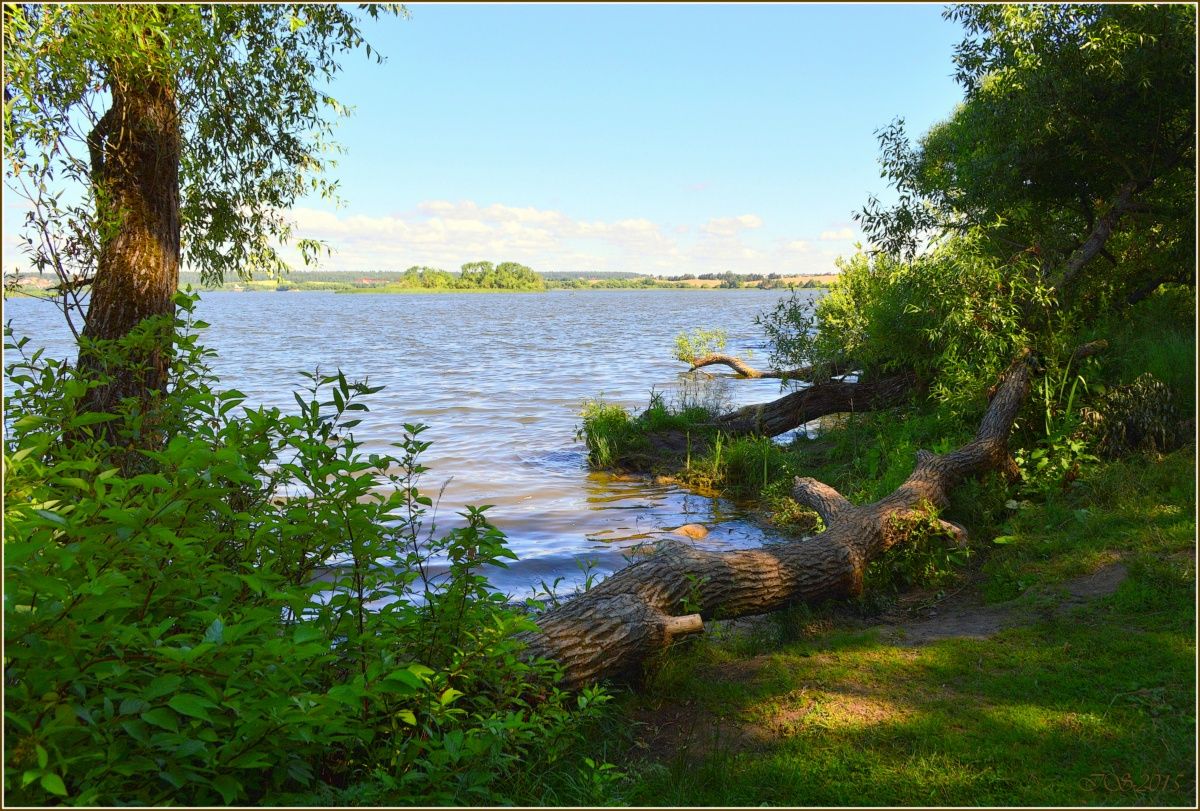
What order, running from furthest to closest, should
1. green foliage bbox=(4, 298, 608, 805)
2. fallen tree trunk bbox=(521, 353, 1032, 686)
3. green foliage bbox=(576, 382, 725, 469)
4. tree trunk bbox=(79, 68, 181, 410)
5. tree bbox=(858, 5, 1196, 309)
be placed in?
green foliage bbox=(576, 382, 725, 469), tree bbox=(858, 5, 1196, 309), tree trunk bbox=(79, 68, 181, 410), fallen tree trunk bbox=(521, 353, 1032, 686), green foliage bbox=(4, 298, 608, 805)

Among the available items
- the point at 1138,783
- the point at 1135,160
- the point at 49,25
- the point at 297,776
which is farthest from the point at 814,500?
the point at 49,25

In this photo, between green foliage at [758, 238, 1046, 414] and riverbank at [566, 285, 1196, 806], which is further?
green foliage at [758, 238, 1046, 414]

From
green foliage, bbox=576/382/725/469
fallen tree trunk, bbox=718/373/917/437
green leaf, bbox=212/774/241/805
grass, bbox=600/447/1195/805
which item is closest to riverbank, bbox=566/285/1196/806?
grass, bbox=600/447/1195/805

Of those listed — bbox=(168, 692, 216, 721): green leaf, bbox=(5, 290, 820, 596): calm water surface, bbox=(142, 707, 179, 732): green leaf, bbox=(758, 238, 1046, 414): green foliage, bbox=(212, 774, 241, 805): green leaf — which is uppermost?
bbox=(758, 238, 1046, 414): green foliage

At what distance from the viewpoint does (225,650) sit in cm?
270

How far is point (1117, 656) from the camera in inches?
204

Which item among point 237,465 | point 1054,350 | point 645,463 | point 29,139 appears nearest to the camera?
point 237,465

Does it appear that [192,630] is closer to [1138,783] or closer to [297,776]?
[297,776]

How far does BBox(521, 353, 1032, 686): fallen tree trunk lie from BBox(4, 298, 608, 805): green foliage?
0.50m

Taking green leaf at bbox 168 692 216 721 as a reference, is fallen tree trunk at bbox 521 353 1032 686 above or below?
below

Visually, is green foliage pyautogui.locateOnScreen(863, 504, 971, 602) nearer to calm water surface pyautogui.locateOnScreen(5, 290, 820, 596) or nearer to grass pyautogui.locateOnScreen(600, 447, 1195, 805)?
grass pyautogui.locateOnScreen(600, 447, 1195, 805)

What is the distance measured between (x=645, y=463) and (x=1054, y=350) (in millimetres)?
6534

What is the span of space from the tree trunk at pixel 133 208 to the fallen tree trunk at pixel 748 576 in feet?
14.5

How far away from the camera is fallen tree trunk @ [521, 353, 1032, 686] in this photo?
16.8 ft
